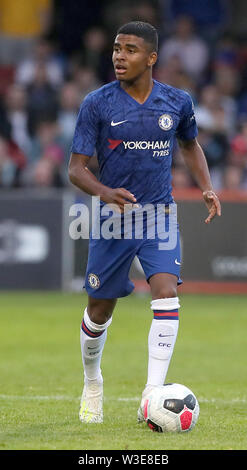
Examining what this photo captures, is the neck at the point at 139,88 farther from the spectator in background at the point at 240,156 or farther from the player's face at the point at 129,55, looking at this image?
the spectator in background at the point at 240,156

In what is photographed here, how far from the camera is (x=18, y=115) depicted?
17.5m

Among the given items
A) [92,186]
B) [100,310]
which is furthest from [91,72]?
[92,186]

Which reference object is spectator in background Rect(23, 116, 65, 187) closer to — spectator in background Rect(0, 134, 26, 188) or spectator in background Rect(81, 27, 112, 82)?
spectator in background Rect(0, 134, 26, 188)

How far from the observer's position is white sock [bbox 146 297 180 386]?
6.47 metres

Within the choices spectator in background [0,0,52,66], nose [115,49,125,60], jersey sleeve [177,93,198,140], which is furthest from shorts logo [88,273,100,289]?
spectator in background [0,0,52,66]

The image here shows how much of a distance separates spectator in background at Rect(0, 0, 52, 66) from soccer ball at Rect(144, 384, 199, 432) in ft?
48.2

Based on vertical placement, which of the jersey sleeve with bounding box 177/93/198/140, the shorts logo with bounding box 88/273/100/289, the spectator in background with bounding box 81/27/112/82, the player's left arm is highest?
the jersey sleeve with bounding box 177/93/198/140

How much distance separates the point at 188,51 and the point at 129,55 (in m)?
12.7

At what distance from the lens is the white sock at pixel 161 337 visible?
647cm

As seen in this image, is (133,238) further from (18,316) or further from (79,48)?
(79,48)

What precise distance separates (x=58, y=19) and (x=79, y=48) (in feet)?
3.65

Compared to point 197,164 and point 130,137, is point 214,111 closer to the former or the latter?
point 197,164

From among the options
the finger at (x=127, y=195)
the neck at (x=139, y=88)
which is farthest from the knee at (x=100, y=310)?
the neck at (x=139, y=88)
